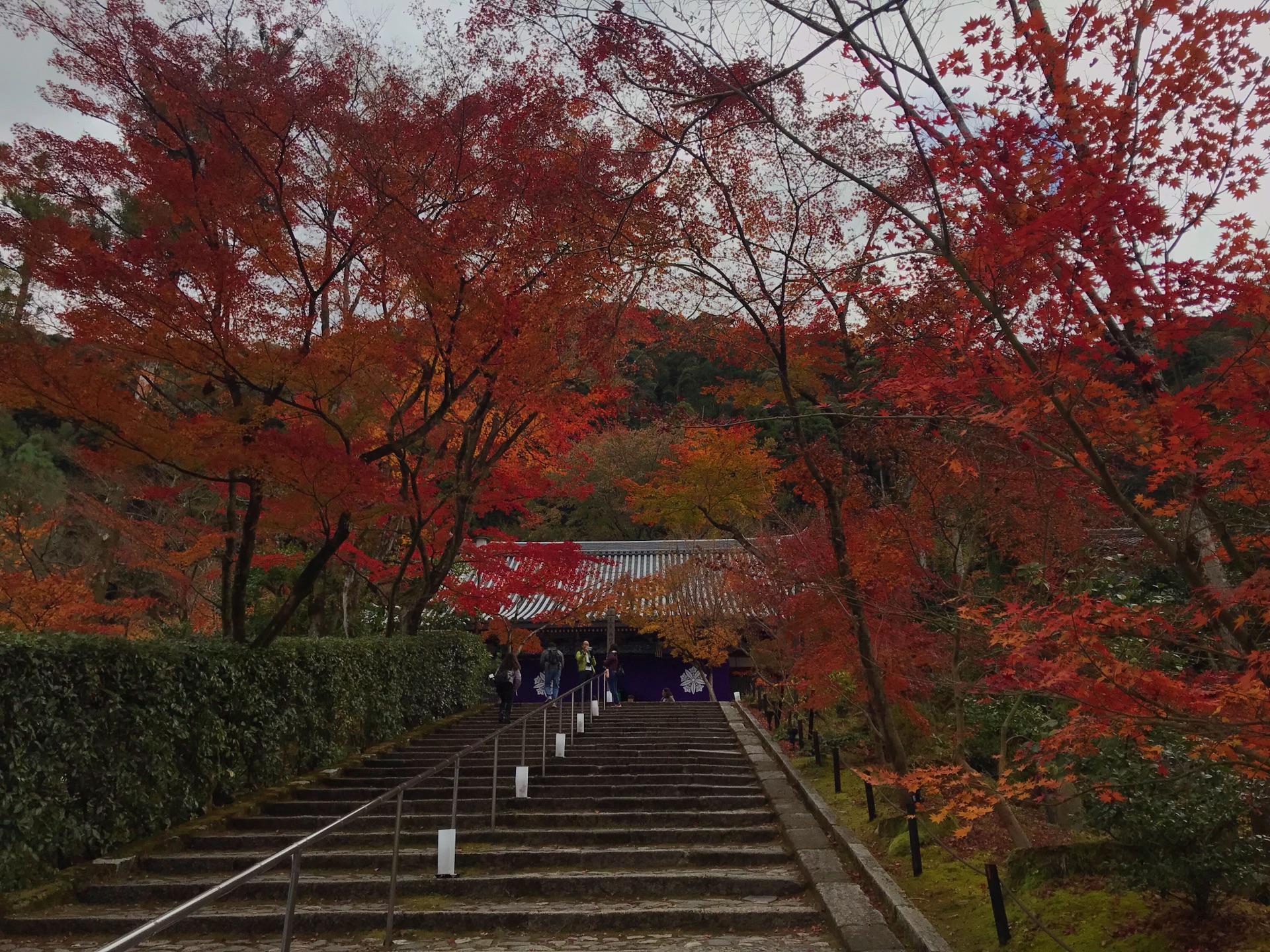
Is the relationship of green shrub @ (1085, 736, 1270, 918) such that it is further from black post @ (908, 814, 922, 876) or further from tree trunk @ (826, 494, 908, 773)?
tree trunk @ (826, 494, 908, 773)

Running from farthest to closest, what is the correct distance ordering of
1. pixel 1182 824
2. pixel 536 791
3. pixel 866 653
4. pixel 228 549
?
pixel 228 549 < pixel 536 791 < pixel 866 653 < pixel 1182 824

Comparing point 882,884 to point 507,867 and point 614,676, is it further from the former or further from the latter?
point 614,676

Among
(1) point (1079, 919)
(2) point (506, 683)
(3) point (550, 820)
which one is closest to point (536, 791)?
(3) point (550, 820)

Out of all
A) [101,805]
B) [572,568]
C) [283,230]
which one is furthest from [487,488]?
[101,805]

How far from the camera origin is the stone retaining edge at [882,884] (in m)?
4.99

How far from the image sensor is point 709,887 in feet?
20.9

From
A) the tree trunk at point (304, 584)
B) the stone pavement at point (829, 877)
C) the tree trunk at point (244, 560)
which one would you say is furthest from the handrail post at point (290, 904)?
the tree trunk at point (304, 584)

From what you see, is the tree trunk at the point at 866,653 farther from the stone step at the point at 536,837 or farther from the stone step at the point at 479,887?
the stone step at the point at 479,887

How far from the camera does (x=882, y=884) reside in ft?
19.7

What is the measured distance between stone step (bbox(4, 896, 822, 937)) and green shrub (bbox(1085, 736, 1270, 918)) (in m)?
2.06

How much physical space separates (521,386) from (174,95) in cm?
536

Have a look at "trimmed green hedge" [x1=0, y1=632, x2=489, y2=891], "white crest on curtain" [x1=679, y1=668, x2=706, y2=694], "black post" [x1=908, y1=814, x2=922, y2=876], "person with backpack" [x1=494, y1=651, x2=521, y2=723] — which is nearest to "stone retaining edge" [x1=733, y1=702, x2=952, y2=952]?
"black post" [x1=908, y1=814, x2=922, y2=876]

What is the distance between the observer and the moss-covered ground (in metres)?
4.66

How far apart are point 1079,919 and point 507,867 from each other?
422 centimetres
